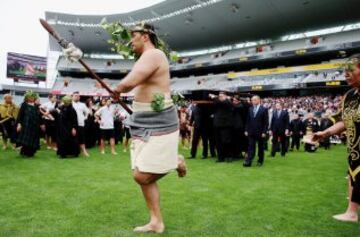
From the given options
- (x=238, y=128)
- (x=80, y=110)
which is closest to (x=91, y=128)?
(x=80, y=110)

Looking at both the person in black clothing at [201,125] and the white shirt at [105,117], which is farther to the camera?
the white shirt at [105,117]

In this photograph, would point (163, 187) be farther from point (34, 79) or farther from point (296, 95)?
point (34, 79)

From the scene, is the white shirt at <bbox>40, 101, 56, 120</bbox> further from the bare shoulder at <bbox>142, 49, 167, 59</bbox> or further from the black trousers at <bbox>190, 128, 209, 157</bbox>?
the bare shoulder at <bbox>142, 49, 167, 59</bbox>

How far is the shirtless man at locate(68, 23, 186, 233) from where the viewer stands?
344cm

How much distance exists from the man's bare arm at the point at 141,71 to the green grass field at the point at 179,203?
1376 millimetres

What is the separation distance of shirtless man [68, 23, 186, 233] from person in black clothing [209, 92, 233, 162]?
7.00m

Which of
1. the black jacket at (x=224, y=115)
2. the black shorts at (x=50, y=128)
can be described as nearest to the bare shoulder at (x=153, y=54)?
the black jacket at (x=224, y=115)

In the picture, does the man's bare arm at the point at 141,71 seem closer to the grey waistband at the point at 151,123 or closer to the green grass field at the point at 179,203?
the grey waistband at the point at 151,123

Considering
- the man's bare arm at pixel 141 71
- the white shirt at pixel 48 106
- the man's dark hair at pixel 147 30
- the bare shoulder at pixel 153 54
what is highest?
the man's dark hair at pixel 147 30

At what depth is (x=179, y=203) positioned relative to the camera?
503 centimetres

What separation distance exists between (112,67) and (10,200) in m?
53.6

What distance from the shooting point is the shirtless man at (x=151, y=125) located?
135 inches

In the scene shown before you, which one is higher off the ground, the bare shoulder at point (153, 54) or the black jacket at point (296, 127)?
the bare shoulder at point (153, 54)

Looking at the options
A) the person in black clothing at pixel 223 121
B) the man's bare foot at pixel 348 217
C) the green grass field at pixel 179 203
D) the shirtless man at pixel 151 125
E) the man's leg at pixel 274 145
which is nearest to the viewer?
the shirtless man at pixel 151 125
